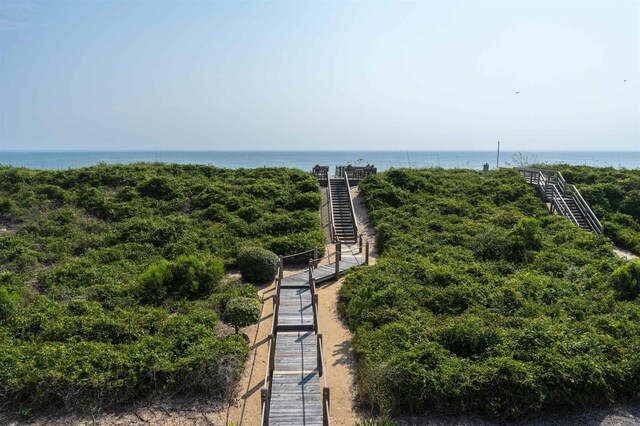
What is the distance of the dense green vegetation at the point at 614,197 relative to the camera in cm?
2189

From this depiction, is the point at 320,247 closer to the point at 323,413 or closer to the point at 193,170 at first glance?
the point at 323,413

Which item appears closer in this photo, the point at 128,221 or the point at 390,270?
the point at 390,270

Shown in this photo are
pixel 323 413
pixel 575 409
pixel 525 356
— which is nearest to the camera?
pixel 323 413

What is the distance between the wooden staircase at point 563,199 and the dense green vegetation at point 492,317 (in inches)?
74.9

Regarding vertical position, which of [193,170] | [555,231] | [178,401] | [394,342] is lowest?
[178,401]

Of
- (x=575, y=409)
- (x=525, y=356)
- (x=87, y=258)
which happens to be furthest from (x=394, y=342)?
(x=87, y=258)

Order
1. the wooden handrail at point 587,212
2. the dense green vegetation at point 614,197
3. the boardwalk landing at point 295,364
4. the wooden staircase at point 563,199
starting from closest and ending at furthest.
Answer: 1. the boardwalk landing at point 295,364
2. the dense green vegetation at point 614,197
3. the wooden handrail at point 587,212
4. the wooden staircase at point 563,199

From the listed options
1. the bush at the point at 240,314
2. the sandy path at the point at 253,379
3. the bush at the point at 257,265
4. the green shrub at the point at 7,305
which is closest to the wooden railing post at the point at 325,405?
the sandy path at the point at 253,379

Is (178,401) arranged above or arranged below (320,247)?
below

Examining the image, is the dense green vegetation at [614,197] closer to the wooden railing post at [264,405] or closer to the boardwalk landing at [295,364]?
the boardwalk landing at [295,364]

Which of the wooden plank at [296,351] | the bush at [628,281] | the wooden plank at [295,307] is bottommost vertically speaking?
the wooden plank at [296,351]

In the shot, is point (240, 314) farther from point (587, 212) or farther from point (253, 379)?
point (587, 212)

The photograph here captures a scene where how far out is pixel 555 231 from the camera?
20641 millimetres

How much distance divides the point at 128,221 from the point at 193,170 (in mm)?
10265
